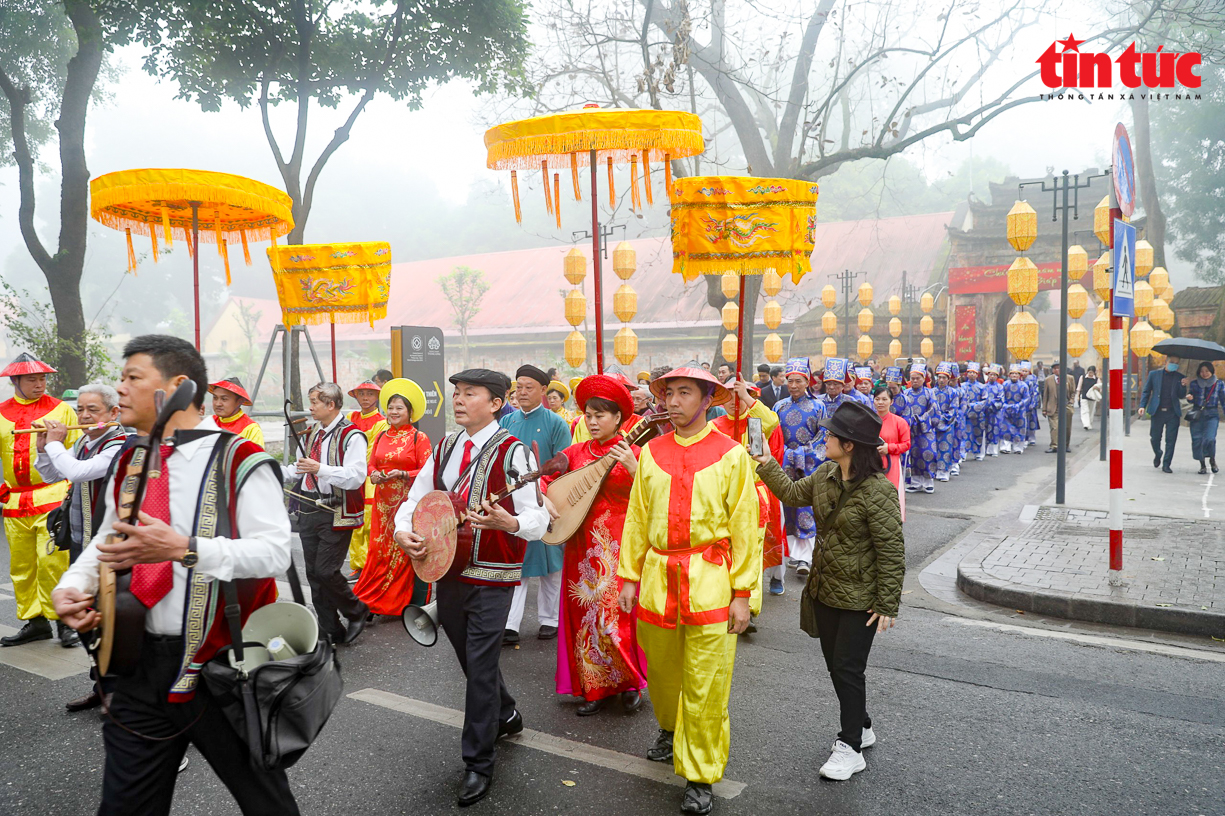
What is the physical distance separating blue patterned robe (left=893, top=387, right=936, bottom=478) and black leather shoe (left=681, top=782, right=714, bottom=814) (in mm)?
9814

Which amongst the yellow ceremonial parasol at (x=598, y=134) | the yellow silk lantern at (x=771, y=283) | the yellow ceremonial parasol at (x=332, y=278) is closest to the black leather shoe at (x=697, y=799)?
the yellow ceremonial parasol at (x=598, y=134)

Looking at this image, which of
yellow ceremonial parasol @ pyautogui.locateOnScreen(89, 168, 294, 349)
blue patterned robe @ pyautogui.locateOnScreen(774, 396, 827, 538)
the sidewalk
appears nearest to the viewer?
the sidewalk

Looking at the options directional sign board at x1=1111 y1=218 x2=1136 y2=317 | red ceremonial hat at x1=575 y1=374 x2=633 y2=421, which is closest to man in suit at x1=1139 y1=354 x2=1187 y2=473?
directional sign board at x1=1111 y1=218 x2=1136 y2=317

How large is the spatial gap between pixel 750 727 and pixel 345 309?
639 centimetres

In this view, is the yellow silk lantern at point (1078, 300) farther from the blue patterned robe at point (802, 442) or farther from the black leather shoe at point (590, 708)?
the black leather shoe at point (590, 708)

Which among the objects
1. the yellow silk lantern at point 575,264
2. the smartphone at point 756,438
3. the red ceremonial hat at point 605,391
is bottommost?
the smartphone at point 756,438

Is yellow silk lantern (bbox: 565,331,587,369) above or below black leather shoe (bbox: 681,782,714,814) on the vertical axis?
above

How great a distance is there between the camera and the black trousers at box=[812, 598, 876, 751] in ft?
11.4

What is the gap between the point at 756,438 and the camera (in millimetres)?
3533

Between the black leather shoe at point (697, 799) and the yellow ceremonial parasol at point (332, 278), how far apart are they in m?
6.47

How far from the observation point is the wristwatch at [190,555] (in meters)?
2.14

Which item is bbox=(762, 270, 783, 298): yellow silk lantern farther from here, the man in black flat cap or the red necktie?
the red necktie

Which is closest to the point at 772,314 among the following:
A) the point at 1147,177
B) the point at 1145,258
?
the point at 1145,258

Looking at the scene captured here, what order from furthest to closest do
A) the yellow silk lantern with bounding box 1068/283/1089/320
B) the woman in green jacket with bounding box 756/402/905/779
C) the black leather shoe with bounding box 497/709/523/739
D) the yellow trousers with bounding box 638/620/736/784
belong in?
1. the yellow silk lantern with bounding box 1068/283/1089/320
2. the black leather shoe with bounding box 497/709/523/739
3. the woman in green jacket with bounding box 756/402/905/779
4. the yellow trousers with bounding box 638/620/736/784
